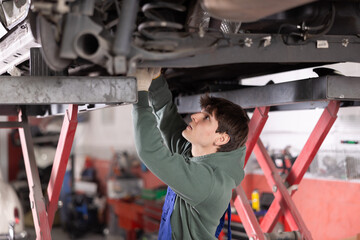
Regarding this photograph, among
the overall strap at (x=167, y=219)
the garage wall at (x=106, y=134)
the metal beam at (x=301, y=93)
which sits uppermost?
the garage wall at (x=106, y=134)

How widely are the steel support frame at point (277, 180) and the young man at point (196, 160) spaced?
0.46 meters

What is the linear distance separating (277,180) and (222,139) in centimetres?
82

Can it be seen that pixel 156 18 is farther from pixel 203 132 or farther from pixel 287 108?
pixel 287 108

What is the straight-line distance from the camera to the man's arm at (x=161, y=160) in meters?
1.62

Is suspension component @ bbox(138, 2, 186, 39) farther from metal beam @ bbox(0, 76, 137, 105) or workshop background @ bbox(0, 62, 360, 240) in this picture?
workshop background @ bbox(0, 62, 360, 240)

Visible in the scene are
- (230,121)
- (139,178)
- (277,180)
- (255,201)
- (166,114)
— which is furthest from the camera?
(139,178)

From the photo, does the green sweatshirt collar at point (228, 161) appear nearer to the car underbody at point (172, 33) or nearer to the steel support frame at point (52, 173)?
the car underbody at point (172, 33)

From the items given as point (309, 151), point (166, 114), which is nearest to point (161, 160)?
point (166, 114)

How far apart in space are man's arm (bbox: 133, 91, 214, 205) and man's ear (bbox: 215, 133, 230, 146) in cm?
25

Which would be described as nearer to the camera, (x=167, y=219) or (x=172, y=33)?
(x=172, y=33)

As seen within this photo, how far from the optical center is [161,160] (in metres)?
1.64

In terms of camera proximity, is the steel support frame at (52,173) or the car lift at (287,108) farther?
the steel support frame at (52,173)

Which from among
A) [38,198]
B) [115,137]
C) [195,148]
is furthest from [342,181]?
[115,137]

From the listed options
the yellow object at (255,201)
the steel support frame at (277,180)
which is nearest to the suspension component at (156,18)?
the steel support frame at (277,180)
